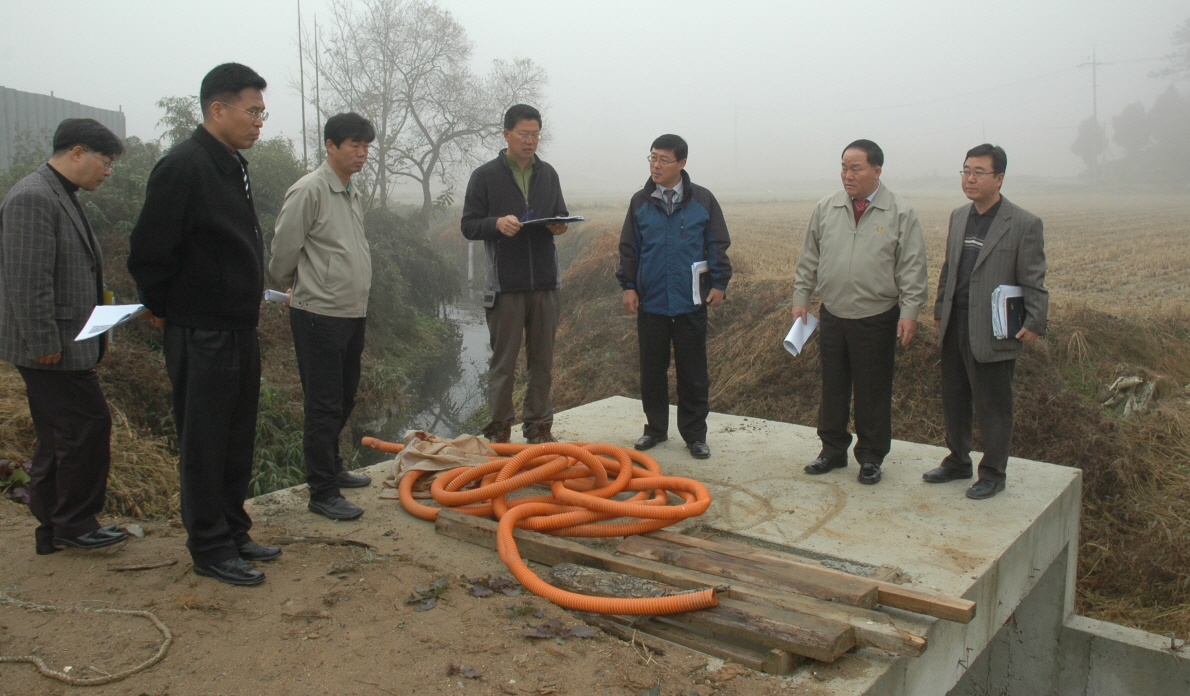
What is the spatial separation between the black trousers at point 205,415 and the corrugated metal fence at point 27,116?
34.8ft

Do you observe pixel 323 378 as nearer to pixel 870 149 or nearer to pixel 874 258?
pixel 874 258

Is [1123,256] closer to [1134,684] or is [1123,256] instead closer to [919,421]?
[919,421]

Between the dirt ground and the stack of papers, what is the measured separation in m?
2.11

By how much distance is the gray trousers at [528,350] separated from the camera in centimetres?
453

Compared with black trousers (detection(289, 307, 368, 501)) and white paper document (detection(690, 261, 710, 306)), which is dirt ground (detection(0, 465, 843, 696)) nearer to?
black trousers (detection(289, 307, 368, 501))

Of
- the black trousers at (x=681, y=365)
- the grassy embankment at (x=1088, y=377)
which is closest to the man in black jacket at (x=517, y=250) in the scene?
the black trousers at (x=681, y=365)

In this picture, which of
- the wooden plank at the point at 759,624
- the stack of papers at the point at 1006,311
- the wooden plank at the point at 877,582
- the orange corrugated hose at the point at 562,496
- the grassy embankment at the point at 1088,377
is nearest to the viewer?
the wooden plank at the point at 759,624

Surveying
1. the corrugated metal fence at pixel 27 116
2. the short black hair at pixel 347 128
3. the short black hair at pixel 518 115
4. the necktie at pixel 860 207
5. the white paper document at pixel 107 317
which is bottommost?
the white paper document at pixel 107 317

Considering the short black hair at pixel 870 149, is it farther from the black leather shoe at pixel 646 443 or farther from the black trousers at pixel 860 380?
the black leather shoe at pixel 646 443

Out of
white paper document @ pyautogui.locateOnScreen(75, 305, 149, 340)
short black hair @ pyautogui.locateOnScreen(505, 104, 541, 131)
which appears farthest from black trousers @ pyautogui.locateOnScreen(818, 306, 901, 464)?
white paper document @ pyautogui.locateOnScreen(75, 305, 149, 340)

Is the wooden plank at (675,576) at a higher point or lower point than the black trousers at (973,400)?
lower

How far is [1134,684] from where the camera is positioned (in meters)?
5.01

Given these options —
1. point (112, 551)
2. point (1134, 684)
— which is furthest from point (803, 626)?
point (1134, 684)

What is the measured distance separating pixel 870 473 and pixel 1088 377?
490 cm
